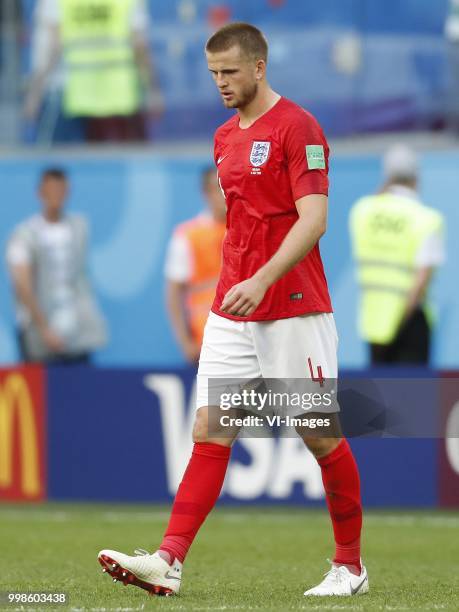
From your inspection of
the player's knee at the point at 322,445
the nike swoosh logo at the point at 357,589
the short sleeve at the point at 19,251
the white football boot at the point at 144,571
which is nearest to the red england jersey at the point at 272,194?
the player's knee at the point at 322,445

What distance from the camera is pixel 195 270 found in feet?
35.2

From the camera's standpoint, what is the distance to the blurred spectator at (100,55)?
12.7m

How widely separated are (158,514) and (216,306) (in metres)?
4.08

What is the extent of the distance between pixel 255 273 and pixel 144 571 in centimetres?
113

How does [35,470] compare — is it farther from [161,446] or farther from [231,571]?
[231,571]

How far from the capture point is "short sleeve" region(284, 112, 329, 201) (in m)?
5.53

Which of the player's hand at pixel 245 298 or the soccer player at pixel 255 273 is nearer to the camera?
the player's hand at pixel 245 298

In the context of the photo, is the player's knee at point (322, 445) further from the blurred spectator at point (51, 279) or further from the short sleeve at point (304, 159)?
the blurred spectator at point (51, 279)

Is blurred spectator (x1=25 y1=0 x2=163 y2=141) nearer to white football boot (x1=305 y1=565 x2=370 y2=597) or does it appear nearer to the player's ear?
the player's ear

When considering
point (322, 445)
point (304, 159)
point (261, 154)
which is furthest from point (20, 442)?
point (304, 159)

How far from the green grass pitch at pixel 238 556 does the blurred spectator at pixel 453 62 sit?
4.09 meters

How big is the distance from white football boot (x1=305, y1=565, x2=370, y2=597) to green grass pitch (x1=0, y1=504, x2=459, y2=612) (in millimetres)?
69

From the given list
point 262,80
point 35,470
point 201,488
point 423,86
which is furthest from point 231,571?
point 423,86

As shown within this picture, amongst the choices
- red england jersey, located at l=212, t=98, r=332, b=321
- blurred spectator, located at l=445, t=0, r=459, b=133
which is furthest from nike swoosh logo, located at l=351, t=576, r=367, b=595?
blurred spectator, located at l=445, t=0, r=459, b=133
